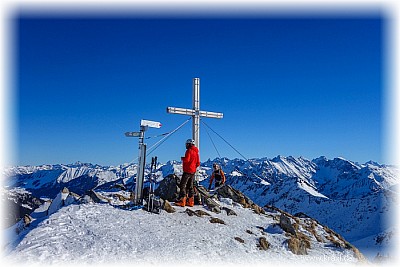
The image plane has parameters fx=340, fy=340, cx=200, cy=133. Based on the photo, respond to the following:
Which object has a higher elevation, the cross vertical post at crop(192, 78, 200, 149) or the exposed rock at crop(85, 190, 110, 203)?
the cross vertical post at crop(192, 78, 200, 149)

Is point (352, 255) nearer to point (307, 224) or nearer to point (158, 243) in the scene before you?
point (307, 224)

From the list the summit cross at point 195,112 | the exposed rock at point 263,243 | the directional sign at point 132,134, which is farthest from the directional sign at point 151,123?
the exposed rock at point 263,243

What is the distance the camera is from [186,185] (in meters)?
18.6

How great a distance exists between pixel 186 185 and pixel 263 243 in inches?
224

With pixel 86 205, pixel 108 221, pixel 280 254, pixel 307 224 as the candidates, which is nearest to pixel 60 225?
pixel 108 221

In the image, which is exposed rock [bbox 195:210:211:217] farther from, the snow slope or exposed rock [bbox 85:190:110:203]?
exposed rock [bbox 85:190:110:203]

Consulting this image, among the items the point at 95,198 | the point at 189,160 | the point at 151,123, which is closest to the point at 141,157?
the point at 151,123

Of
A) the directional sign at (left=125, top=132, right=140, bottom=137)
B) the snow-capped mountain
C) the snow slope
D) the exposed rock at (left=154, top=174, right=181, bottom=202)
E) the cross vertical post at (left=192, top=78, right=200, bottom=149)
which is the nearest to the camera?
the snow slope

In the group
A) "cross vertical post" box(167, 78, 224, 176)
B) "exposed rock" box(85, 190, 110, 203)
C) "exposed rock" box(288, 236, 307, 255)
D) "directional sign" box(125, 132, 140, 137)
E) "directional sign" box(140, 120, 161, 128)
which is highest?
"cross vertical post" box(167, 78, 224, 176)

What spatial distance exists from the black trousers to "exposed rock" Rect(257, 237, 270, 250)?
16.1ft

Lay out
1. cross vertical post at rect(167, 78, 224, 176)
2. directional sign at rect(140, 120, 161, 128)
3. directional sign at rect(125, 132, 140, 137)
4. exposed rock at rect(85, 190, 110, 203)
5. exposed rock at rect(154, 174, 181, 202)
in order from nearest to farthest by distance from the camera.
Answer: exposed rock at rect(85, 190, 110, 203), directional sign at rect(140, 120, 161, 128), directional sign at rect(125, 132, 140, 137), exposed rock at rect(154, 174, 181, 202), cross vertical post at rect(167, 78, 224, 176)

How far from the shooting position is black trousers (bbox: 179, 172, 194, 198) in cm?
1758

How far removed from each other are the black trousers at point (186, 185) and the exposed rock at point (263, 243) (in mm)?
4892

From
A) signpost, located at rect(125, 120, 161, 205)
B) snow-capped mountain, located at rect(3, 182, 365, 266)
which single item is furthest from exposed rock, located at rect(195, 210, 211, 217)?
signpost, located at rect(125, 120, 161, 205)
